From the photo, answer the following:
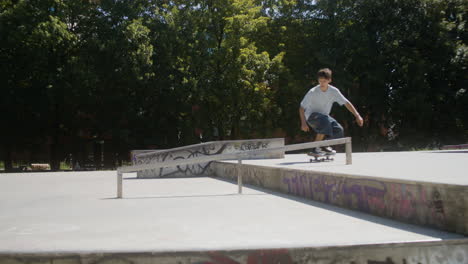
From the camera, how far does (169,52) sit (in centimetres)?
2956

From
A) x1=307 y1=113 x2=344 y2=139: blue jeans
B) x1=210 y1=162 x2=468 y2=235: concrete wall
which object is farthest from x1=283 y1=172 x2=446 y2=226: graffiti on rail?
x1=307 y1=113 x2=344 y2=139: blue jeans

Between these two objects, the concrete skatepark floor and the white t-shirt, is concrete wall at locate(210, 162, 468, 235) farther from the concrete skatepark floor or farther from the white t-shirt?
the white t-shirt

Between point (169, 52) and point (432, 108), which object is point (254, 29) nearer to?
point (169, 52)

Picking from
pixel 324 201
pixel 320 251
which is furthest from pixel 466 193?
pixel 324 201

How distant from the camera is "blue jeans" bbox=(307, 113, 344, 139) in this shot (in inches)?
309

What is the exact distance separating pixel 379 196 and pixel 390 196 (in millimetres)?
212

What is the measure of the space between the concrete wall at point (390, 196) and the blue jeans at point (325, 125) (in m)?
1.37

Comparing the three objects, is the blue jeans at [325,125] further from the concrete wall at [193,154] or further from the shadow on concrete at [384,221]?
the concrete wall at [193,154]

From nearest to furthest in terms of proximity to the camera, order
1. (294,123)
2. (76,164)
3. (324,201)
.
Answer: (324,201) → (76,164) → (294,123)

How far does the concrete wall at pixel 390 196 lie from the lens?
10.8 ft

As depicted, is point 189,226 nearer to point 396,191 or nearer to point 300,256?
point 300,256

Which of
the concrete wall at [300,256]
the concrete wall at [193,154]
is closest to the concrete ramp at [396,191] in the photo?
the concrete wall at [300,256]

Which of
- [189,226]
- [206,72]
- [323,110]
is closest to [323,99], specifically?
[323,110]

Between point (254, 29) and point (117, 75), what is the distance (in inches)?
433
